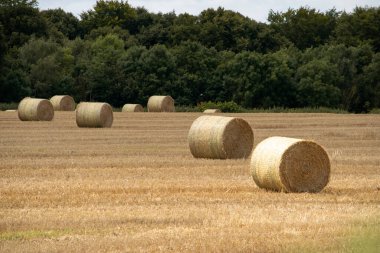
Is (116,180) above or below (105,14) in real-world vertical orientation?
below

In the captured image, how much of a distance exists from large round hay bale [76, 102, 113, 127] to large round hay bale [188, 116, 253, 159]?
46.0 feet

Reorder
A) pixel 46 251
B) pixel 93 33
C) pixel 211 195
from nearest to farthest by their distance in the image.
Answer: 1. pixel 46 251
2. pixel 211 195
3. pixel 93 33

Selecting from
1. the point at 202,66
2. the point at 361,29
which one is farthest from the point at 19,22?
the point at 361,29

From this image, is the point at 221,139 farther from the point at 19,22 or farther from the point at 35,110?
the point at 19,22

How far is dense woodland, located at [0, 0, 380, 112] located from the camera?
238 ft

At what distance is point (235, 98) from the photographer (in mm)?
73062

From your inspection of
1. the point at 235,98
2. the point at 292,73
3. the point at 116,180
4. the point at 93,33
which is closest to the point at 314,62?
the point at 292,73

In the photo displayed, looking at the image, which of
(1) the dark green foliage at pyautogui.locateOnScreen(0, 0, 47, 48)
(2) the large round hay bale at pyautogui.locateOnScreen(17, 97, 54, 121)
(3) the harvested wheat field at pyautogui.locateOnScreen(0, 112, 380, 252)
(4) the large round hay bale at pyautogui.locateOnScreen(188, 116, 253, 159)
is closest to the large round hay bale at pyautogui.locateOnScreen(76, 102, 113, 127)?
(2) the large round hay bale at pyautogui.locateOnScreen(17, 97, 54, 121)

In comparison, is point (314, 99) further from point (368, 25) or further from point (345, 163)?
point (345, 163)

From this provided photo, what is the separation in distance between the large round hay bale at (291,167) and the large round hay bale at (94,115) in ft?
71.1

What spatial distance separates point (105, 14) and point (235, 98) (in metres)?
44.1

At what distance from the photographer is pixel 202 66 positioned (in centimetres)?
7688

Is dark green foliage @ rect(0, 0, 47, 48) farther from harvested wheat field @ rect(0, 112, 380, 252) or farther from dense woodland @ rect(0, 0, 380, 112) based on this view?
harvested wheat field @ rect(0, 112, 380, 252)

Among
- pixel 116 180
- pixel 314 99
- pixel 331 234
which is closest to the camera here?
pixel 331 234
